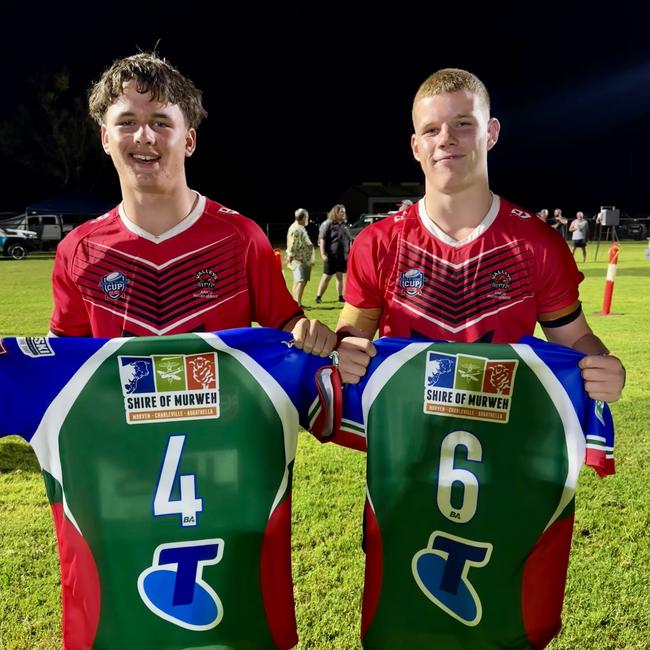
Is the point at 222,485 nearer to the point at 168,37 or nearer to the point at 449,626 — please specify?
the point at 449,626

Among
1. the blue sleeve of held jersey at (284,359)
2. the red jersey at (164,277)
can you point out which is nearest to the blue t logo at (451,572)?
the blue sleeve of held jersey at (284,359)

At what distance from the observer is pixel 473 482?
6.69 ft

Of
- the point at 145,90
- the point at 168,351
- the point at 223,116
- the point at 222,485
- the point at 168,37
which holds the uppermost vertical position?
the point at 168,37

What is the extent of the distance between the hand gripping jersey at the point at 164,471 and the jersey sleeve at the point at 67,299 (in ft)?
1.33

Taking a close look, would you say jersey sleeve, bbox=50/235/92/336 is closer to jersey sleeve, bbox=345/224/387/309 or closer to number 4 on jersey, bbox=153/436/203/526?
number 4 on jersey, bbox=153/436/203/526

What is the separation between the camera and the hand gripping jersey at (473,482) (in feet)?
6.57

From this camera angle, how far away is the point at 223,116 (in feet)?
133

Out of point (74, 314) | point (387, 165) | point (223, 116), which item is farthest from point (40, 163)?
point (74, 314)

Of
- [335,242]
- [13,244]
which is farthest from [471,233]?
[13,244]

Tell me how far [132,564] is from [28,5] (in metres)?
47.4

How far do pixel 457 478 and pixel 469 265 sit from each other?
0.78m

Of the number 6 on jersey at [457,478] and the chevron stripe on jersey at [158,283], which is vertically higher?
the chevron stripe on jersey at [158,283]

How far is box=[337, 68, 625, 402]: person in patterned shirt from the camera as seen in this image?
216 centimetres

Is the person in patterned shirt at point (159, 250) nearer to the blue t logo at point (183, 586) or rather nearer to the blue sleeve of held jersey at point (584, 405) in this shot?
the blue t logo at point (183, 586)
